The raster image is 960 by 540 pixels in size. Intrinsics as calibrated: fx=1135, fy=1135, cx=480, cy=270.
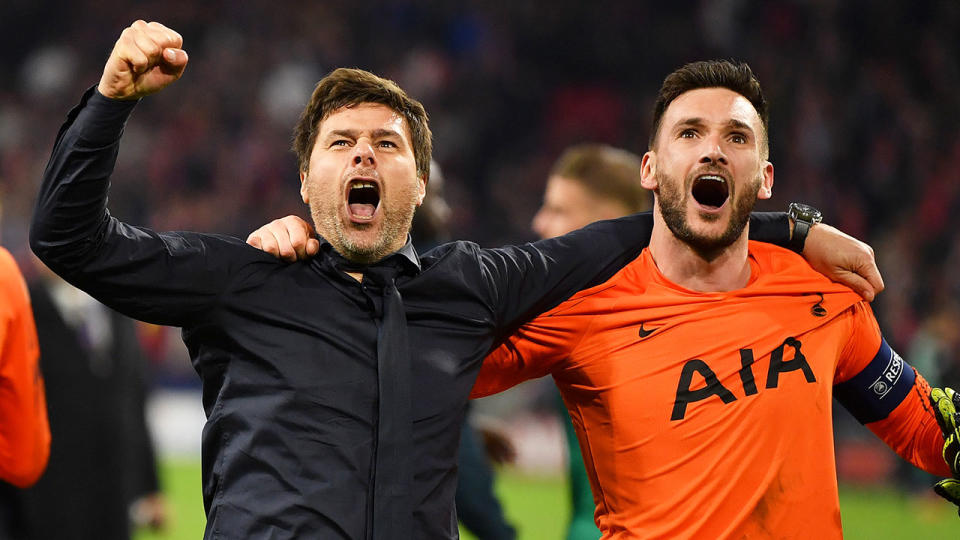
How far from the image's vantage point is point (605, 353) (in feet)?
11.0

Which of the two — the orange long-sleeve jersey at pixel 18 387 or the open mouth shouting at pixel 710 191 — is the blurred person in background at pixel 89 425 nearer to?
the orange long-sleeve jersey at pixel 18 387

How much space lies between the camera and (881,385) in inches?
137

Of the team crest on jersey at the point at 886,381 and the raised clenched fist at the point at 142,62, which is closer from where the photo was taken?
the raised clenched fist at the point at 142,62

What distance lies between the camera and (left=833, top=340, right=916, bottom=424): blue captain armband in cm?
347

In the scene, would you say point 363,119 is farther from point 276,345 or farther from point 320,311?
point 276,345

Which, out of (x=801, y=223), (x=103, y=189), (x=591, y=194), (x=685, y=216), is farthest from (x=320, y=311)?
(x=591, y=194)

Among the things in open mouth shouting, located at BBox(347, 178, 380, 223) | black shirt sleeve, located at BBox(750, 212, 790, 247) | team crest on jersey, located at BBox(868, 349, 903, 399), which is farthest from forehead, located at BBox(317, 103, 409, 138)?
team crest on jersey, located at BBox(868, 349, 903, 399)

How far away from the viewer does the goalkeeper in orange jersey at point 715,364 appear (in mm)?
3168

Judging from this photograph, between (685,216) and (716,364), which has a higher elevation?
(685,216)

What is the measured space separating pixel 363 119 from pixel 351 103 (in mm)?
66

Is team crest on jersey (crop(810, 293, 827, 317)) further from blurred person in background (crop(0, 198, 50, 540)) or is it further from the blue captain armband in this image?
blurred person in background (crop(0, 198, 50, 540))

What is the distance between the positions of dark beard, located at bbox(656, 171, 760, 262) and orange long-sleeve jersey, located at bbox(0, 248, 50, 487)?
219 centimetres

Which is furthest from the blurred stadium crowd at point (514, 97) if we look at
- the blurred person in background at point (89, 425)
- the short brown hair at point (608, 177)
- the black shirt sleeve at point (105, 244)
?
the black shirt sleeve at point (105, 244)

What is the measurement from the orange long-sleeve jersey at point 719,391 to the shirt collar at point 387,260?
0.44 m
